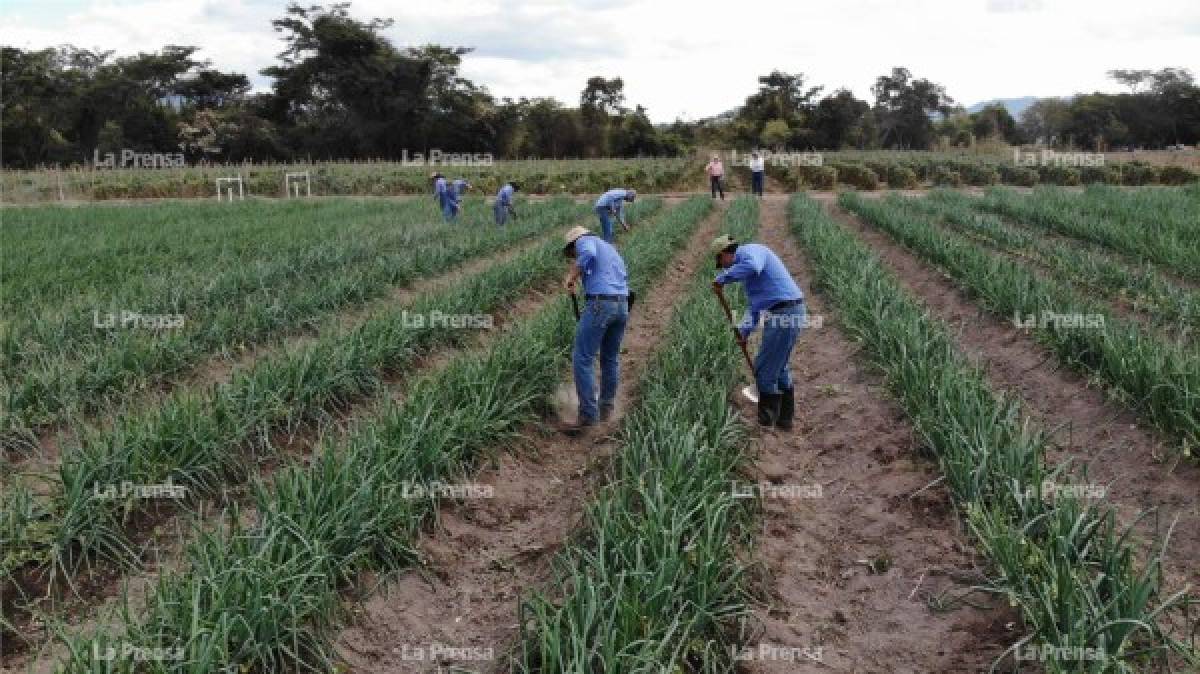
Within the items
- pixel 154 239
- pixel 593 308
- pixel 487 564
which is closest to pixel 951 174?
pixel 154 239

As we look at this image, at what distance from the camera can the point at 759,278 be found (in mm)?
5578

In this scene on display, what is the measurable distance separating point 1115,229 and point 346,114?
3900 cm

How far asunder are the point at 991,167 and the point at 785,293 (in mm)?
28294

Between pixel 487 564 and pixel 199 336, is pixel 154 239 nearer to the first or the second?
pixel 199 336

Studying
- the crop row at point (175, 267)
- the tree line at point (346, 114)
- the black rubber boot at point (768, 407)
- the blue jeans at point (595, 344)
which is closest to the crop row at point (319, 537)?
the blue jeans at point (595, 344)

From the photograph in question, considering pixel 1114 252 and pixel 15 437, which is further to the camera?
pixel 1114 252

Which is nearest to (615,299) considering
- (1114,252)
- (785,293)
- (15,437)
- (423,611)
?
(785,293)

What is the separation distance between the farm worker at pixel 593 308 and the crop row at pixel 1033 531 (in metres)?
1.93

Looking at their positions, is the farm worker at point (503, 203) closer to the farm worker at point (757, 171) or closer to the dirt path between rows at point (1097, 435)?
the dirt path between rows at point (1097, 435)

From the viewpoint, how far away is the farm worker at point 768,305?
5344 mm

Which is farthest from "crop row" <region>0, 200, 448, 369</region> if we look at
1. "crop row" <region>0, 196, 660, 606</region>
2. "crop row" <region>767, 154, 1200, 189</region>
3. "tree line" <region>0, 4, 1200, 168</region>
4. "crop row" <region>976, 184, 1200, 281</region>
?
"tree line" <region>0, 4, 1200, 168</region>

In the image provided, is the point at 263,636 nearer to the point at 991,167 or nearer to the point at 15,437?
the point at 15,437

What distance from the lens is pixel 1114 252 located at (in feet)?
35.8

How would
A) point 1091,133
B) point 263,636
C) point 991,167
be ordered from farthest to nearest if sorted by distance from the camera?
point 1091,133 → point 991,167 → point 263,636
